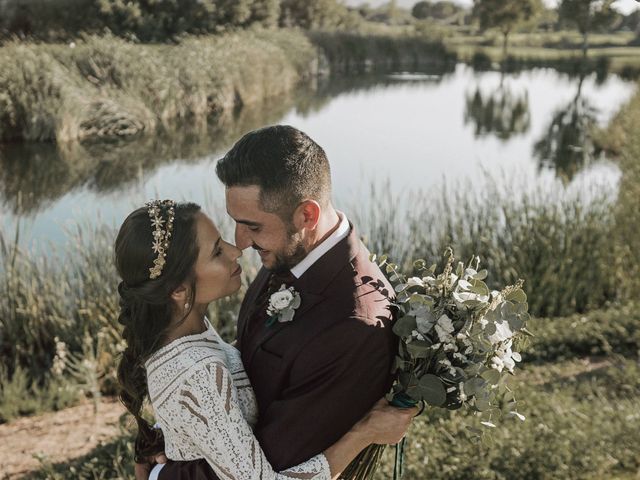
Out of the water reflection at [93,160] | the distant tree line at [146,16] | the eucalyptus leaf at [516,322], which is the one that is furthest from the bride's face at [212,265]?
the distant tree line at [146,16]

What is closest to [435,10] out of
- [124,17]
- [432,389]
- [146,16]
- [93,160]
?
[146,16]

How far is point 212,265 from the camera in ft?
7.23

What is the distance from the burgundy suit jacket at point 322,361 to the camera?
198 cm

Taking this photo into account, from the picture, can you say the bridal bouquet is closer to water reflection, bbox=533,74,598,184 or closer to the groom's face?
the groom's face

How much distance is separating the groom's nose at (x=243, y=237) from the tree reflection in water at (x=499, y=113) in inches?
728

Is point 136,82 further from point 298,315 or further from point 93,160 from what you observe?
point 298,315

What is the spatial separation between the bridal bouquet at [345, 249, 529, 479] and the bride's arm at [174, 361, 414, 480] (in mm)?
115

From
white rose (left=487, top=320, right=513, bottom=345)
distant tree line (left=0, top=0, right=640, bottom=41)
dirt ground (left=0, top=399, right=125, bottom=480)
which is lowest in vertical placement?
dirt ground (left=0, top=399, right=125, bottom=480)

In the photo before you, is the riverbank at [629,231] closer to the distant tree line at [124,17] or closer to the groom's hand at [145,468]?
the groom's hand at [145,468]

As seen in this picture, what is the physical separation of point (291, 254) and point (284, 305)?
0.20 metres

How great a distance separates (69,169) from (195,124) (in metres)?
5.31

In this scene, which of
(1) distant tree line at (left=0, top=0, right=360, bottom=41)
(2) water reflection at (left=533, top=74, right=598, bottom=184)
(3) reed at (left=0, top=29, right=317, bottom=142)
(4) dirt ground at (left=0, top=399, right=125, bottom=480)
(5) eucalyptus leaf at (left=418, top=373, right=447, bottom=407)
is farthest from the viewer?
Answer: (1) distant tree line at (left=0, top=0, right=360, bottom=41)

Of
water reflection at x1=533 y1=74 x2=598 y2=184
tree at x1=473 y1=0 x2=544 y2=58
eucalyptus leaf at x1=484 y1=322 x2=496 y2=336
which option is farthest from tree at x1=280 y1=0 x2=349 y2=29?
eucalyptus leaf at x1=484 y1=322 x2=496 y2=336

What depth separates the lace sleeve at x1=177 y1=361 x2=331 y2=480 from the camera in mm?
1940
